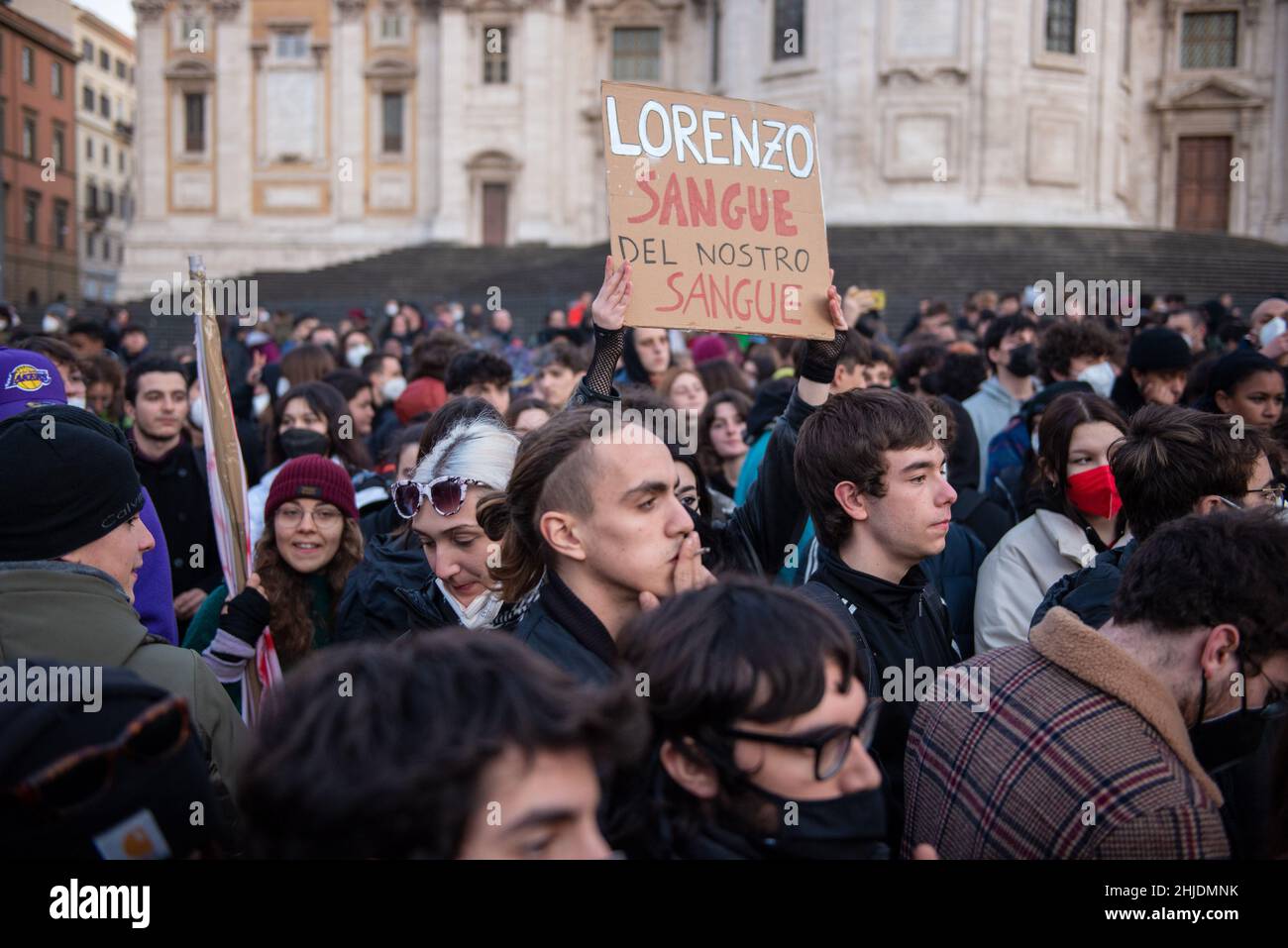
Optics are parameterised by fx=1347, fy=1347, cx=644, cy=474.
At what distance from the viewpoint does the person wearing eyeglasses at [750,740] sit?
7.34 ft

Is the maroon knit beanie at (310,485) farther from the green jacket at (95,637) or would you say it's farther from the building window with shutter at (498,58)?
the building window with shutter at (498,58)

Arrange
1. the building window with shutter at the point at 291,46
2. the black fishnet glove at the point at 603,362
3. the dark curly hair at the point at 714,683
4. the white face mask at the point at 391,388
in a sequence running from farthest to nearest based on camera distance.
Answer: the building window with shutter at the point at 291,46 → the white face mask at the point at 391,388 → the black fishnet glove at the point at 603,362 → the dark curly hair at the point at 714,683

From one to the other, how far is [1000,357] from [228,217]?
36.4 meters

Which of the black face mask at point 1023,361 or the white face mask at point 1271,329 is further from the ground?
the white face mask at point 1271,329

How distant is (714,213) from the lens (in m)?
4.28

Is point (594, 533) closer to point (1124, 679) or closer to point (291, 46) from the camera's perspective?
point (1124, 679)

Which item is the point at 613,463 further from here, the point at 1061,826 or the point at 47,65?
the point at 47,65

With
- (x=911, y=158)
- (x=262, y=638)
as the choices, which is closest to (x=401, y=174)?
(x=911, y=158)

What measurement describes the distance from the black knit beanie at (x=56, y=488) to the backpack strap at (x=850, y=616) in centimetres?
161

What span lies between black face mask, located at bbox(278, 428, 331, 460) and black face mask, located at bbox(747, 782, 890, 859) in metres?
4.28

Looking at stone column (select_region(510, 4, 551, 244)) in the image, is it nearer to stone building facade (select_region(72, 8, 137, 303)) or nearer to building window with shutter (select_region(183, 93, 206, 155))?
building window with shutter (select_region(183, 93, 206, 155))

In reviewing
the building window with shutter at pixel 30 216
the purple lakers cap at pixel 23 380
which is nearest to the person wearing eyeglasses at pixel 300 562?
the purple lakers cap at pixel 23 380

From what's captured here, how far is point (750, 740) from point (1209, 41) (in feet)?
135

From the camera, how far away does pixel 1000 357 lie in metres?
8.28
